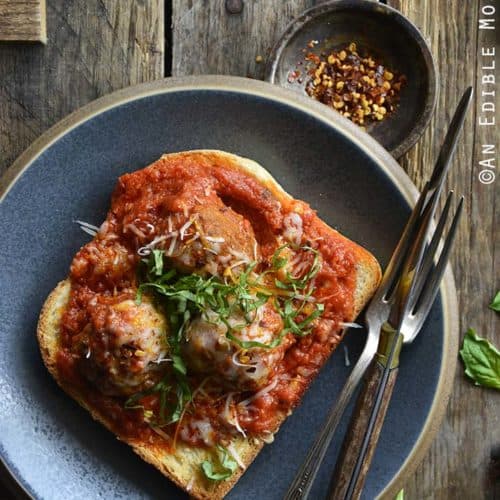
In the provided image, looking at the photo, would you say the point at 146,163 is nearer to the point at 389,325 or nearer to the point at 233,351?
the point at 233,351

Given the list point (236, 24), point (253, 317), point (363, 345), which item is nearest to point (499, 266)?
point (363, 345)

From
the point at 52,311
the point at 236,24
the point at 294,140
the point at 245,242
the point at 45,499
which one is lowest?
the point at 45,499

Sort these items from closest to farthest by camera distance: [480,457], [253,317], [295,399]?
[253,317], [295,399], [480,457]

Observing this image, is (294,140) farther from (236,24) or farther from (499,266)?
(499,266)

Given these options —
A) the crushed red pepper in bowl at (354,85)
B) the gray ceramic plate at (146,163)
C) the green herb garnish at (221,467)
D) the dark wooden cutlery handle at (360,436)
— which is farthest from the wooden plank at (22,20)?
the dark wooden cutlery handle at (360,436)

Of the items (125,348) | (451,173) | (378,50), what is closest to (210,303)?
(125,348)

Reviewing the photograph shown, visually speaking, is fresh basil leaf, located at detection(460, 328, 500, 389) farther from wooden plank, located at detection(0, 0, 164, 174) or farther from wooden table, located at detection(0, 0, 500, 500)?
wooden plank, located at detection(0, 0, 164, 174)

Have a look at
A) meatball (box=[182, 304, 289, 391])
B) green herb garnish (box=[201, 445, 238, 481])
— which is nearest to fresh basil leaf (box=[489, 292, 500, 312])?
meatball (box=[182, 304, 289, 391])
